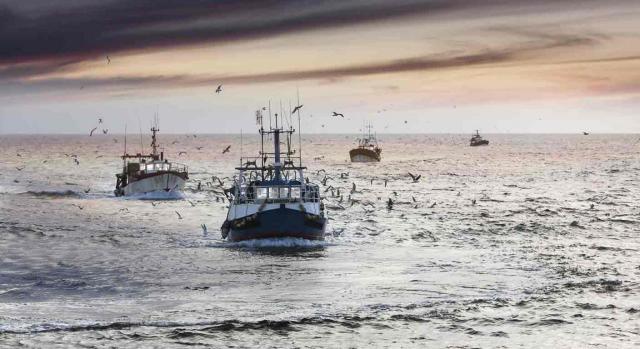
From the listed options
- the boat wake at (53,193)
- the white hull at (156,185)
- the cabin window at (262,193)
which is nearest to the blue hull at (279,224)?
the cabin window at (262,193)

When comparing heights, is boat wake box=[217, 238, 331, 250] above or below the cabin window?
below

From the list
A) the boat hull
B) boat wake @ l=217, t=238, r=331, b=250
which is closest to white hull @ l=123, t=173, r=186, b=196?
boat wake @ l=217, t=238, r=331, b=250

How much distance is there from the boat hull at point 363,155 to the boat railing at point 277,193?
123 m

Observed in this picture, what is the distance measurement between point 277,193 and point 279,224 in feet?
7.64

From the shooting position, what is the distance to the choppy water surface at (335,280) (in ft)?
74.7

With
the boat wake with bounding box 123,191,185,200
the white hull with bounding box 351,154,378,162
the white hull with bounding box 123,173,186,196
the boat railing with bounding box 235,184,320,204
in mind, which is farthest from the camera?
the white hull with bounding box 351,154,378,162

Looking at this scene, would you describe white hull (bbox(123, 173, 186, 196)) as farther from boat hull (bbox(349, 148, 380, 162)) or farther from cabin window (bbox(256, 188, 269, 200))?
boat hull (bbox(349, 148, 380, 162))

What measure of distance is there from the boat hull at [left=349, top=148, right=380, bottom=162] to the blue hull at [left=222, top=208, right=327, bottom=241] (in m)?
125

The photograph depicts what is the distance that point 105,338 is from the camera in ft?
72.2

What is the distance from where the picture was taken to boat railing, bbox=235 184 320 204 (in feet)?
139

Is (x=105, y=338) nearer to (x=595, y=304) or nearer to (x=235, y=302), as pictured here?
(x=235, y=302)

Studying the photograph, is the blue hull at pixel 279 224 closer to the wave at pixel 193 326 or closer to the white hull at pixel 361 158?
the wave at pixel 193 326

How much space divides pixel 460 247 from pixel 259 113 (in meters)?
14.0

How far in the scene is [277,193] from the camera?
43.1m
